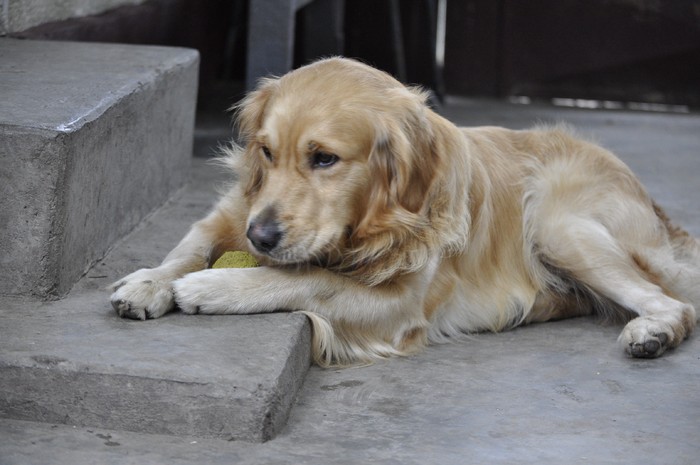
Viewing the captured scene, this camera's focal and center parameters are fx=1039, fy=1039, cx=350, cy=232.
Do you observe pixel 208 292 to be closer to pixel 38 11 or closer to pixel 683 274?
pixel 683 274

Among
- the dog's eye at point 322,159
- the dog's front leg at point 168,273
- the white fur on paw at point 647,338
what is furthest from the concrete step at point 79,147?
the white fur on paw at point 647,338

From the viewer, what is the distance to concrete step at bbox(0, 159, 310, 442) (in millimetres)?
3102

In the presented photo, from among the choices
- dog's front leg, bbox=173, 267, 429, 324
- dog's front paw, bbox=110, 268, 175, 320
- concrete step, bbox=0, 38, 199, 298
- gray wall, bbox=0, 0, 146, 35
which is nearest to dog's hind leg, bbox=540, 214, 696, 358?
dog's front leg, bbox=173, 267, 429, 324

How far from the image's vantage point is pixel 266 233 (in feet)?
11.4

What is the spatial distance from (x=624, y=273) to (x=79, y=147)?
227 centimetres

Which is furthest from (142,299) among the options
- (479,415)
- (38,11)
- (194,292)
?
(38,11)

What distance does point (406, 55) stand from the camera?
10.8m

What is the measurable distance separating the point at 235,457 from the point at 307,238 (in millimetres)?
860

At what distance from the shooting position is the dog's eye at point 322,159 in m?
3.61

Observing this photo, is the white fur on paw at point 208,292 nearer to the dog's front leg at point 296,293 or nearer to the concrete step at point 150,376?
the dog's front leg at point 296,293

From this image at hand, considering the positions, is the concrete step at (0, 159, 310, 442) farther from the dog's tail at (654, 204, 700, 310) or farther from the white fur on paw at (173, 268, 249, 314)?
the dog's tail at (654, 204, 700, 310)

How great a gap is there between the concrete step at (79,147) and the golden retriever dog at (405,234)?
0.34m

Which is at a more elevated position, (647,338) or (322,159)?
(322,159)

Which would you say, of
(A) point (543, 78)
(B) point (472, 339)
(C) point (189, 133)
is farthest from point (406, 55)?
(B) point (472, 339)
